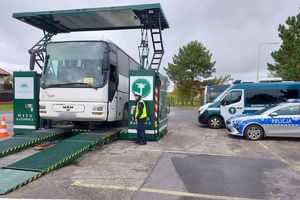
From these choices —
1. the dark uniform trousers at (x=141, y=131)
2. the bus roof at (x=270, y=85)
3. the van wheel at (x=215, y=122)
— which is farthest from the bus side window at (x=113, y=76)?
the bus roof at (x=270, y=85)

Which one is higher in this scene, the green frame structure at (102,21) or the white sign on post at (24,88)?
the green frame structure at (102,21)

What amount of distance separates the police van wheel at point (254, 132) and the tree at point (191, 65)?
3562 cm

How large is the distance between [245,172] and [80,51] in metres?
6.17

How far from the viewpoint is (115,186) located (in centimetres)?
524

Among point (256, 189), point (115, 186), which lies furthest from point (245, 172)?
point (115, 186)

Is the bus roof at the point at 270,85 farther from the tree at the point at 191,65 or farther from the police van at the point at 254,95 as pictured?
Result: the tree at the point at 191,65

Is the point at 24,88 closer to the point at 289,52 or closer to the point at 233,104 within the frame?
the point at 233,104

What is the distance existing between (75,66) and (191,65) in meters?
38.9

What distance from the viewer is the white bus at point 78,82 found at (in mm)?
8945

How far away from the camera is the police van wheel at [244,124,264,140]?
10.9 m

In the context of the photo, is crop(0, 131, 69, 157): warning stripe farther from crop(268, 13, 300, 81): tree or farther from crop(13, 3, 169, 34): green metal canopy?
crop(268, 13, 300, 81): tree

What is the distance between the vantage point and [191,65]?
153 ft

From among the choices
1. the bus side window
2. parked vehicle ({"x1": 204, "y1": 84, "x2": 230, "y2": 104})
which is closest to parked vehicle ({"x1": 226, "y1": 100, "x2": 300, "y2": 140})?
the bus side window

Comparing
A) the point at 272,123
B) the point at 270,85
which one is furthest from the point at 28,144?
the point at 270,85
